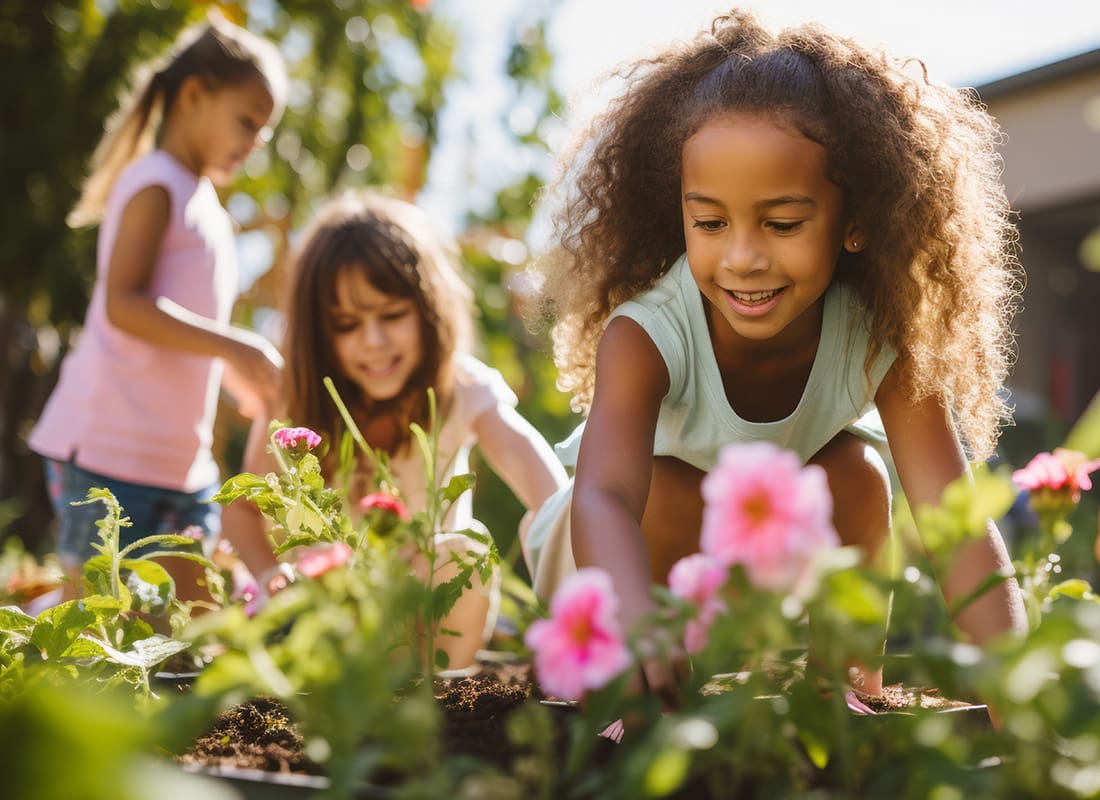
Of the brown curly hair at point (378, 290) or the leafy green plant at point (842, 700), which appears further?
the brown curly hair at point (378, 290)

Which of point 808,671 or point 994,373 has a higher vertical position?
point 994,373

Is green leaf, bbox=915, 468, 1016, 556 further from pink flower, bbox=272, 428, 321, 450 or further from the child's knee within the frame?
the child's knee

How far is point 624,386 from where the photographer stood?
1.46 meters

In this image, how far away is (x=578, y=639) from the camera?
66 centimetres

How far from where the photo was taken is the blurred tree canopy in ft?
16.8

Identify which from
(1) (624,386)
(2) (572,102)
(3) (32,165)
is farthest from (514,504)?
(1) (624,386)

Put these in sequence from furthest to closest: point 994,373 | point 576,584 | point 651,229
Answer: point 651,229
point 994,373
point 576,584

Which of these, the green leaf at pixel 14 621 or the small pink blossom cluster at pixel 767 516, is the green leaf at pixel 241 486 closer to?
the green leaf at pixel 14 621

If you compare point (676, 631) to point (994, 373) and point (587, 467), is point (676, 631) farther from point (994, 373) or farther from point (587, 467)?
point (994, 373)

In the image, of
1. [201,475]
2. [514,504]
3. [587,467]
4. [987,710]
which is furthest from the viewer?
[514,504]

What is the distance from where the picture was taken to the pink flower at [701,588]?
2.29 feet

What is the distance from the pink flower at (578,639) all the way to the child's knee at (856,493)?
1.24 meters

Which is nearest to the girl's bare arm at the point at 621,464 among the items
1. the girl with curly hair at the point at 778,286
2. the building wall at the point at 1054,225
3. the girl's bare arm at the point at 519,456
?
the girl with curly hair at the point at 778,286

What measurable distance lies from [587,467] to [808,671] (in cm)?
58
